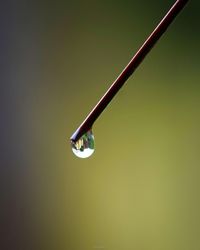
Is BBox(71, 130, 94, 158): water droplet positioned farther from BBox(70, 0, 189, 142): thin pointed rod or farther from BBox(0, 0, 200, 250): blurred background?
BBox(0, 0, 200, 250): blurred background

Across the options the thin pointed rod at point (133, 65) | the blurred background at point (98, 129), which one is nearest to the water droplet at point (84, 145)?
the thin pointed rod at point (133, 65)

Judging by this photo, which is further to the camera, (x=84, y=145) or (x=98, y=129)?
(x=98, y=129)

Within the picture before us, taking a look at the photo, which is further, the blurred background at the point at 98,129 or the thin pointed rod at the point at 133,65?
the blurred background at the point at 98,129

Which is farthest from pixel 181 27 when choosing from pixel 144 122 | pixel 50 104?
pixel 50 104

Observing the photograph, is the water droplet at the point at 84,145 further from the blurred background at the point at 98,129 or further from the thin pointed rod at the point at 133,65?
the blurred background at the point at 98,129

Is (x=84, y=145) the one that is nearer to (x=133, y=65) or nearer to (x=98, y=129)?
(x=133, y=65)

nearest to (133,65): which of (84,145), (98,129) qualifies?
(84,145)

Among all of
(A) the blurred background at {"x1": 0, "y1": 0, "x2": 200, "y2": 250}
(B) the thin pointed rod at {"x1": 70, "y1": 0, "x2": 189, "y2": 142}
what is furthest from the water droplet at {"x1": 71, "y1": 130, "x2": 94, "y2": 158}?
(A) the blurred background at {"x1": 0, "y1": 0, "x2": 200, "y2": 250}

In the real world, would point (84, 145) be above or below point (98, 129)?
below
